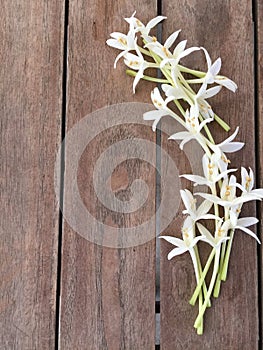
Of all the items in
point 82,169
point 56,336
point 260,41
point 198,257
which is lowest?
point 56,336

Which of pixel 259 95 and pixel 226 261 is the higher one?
pixel 259 95

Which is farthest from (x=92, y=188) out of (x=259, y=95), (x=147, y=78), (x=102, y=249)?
(x=259, y=95)

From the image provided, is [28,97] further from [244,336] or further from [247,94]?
[244,336]

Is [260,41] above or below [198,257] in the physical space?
above

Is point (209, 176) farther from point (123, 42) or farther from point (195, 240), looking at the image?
point (123, 42)

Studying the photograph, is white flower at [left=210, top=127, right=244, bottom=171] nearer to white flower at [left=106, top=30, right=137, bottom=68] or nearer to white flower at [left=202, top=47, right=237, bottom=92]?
white flower at [left=202, top=47, right=237, bottom=92]

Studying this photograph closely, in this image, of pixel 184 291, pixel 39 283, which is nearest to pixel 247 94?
pixel 184 291
